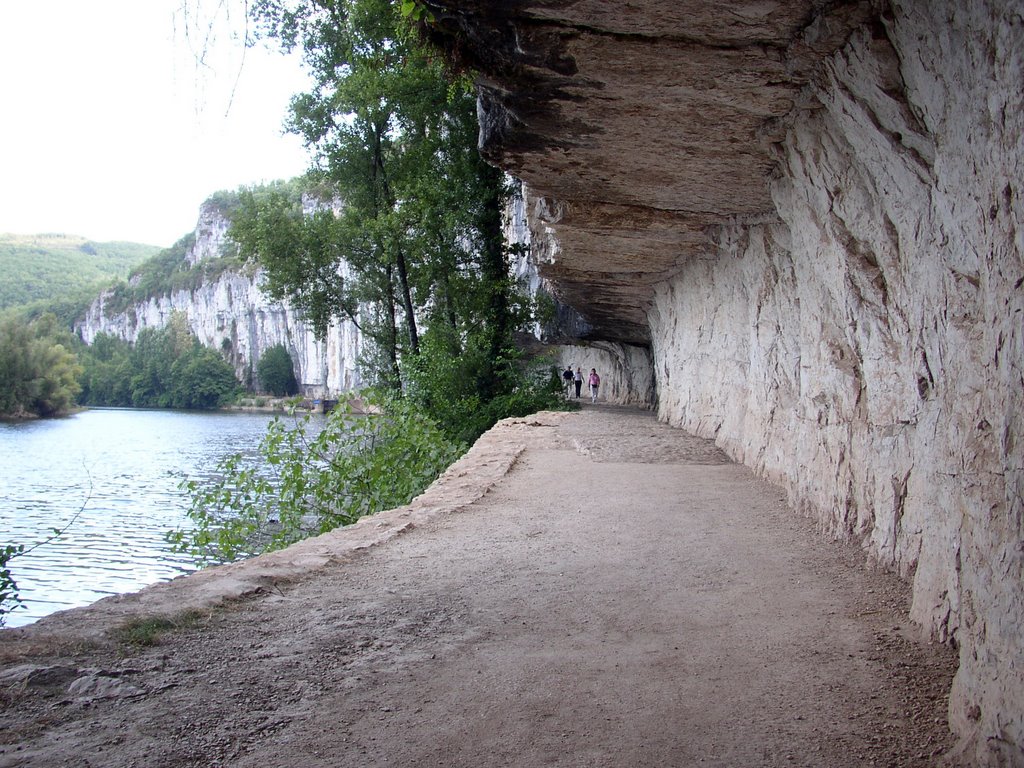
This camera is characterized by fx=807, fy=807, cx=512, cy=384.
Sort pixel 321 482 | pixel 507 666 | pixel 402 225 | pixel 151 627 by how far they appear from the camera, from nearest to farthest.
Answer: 1. pixel 507 666
2. pixel 151 627
3. pixel 321 482
4. pixel 402 225

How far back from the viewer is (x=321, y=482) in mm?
9820

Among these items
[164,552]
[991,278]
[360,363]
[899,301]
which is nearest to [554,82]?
[899,301]

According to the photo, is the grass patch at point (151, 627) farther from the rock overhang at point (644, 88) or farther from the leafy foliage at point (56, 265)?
the leafy foliage at point (56, 265)

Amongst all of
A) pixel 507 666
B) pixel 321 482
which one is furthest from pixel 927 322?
pixel 321 482

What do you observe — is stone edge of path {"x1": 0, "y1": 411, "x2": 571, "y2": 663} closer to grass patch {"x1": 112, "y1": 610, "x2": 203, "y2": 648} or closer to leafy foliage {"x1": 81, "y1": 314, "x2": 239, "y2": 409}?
grass patch {"x1": 112, "y1": 610, "x2": 203, "y2": 648}

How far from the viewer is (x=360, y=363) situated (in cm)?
1997

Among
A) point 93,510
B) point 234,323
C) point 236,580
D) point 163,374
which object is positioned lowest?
point 93,510

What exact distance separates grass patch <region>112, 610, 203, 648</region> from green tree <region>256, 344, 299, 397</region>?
75.9 metres

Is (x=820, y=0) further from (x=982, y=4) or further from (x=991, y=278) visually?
(x=991, y=278)

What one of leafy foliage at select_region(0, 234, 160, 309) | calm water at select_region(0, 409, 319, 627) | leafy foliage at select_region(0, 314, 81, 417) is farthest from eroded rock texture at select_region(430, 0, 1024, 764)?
leafy foliage at select_region(0, 234, 160, 309)

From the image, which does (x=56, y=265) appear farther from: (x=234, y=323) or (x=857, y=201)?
(x=857, y=201)

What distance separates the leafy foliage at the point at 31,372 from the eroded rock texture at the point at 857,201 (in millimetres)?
47835

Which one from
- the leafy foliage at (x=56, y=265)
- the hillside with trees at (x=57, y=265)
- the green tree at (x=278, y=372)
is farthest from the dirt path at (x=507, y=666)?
the leafy foliage at (x=56, y=265)

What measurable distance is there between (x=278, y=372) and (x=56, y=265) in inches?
2271
